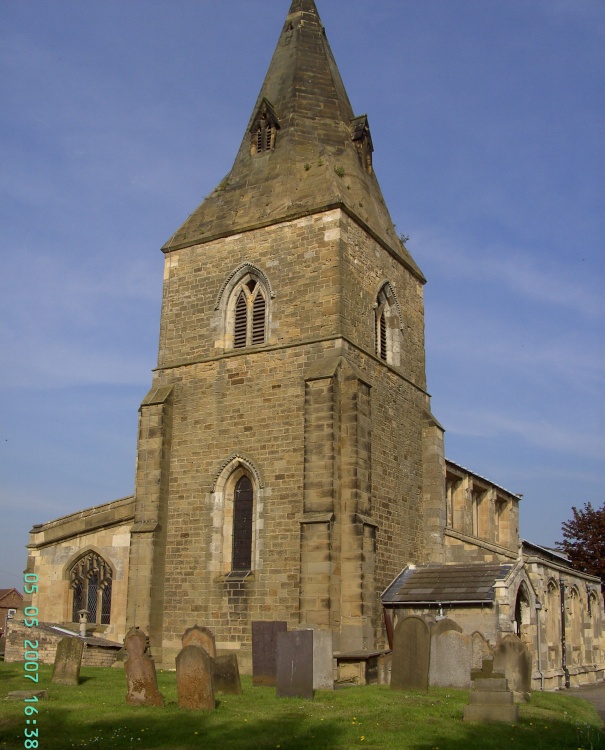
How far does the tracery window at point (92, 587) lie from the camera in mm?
22719

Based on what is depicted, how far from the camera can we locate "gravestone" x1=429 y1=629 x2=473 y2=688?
53.9 ft

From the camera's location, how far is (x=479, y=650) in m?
17.0

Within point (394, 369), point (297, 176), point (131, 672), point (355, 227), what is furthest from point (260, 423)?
point (131, 672)

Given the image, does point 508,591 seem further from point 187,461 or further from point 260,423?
point 187,461

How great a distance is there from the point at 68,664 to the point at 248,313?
11.1m

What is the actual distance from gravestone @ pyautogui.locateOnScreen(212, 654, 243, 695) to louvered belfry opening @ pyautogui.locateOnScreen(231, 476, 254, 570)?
6.05 m

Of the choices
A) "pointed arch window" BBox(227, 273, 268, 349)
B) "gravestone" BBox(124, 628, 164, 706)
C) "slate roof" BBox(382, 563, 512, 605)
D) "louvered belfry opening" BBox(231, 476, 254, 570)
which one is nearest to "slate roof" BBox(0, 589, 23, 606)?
"louvered belfry opening" BBox(231, 476, 254, 570)

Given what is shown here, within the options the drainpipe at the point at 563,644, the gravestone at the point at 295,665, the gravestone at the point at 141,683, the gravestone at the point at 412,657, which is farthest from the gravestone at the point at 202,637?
the drainpipe at the point at 563,644

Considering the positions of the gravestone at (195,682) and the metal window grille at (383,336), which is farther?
the metal window grille at (383,336)

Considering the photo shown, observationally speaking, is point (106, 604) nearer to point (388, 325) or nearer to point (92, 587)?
point (92, 587)

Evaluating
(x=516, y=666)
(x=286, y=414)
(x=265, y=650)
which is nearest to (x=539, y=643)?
(x=516, y=666)

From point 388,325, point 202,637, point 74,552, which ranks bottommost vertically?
point 202,637

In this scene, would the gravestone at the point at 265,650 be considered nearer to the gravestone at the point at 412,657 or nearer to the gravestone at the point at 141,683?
the gravestone at the point at 412,657

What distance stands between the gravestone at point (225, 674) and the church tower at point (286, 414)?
12.7 feet
